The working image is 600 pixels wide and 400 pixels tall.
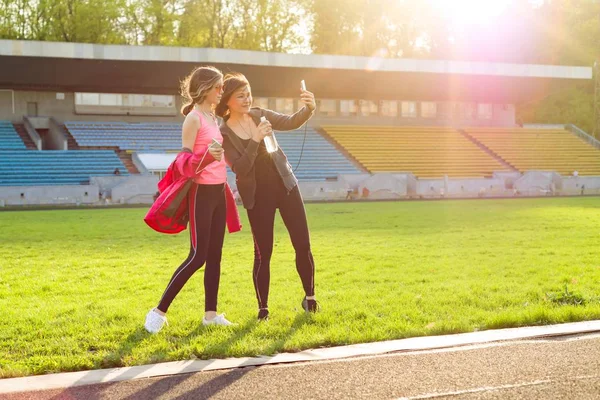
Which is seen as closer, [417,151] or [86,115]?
[86,115]

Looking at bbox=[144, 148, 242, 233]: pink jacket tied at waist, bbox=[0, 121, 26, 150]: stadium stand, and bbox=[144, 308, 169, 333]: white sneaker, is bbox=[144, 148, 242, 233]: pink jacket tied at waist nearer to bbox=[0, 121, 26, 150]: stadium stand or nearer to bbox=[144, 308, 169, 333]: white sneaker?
bbox=[144, 308, 169, 333]: white sneaker

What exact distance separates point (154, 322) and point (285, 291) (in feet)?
8.18

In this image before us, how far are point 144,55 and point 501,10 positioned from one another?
45061 mm

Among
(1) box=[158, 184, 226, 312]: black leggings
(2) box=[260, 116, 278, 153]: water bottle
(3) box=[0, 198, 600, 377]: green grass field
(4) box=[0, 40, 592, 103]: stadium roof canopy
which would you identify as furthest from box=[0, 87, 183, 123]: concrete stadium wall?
(1) box=[158, 184, 226, 312]: black leggings

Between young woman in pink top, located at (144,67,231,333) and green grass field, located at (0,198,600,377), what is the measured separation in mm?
372

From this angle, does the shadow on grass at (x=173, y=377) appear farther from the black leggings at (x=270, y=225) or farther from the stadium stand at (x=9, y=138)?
the stadium stand at (x=9, y=138)

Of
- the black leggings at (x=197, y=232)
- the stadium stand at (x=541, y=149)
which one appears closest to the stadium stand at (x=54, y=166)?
the stadium stand at (x=541, y=149)

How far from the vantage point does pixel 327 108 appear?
47.1 metres

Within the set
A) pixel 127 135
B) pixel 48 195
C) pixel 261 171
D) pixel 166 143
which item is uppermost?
pixel 127 135

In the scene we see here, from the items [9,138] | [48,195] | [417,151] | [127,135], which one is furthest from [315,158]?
[9,138]

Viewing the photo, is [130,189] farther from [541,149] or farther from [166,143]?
[541,149]

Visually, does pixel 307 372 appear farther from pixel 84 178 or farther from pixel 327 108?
pixel 327 108

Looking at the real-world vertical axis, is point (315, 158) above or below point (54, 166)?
above

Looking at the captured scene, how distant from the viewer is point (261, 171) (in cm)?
660
